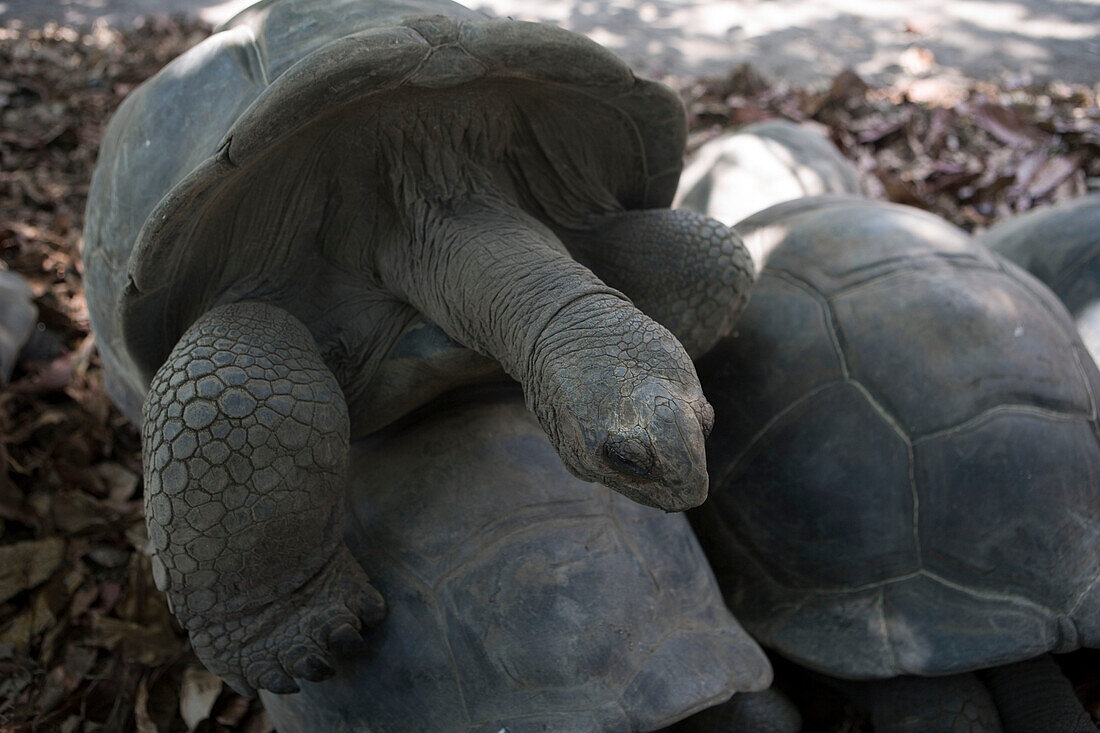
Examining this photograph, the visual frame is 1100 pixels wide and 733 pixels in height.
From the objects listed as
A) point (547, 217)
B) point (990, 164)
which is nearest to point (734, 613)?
point (547, 217)

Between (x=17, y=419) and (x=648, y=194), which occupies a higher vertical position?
(x=648, y=194)

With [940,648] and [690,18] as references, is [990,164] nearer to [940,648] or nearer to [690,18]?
[690,18]

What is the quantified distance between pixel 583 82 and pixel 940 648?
134 centimetres

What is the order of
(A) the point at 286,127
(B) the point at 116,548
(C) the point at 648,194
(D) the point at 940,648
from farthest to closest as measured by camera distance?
1. (B) the point at 116,548
2. (C) the point at 648,194
3. (D) the point at 940,648
4. (A) the point at 286,127

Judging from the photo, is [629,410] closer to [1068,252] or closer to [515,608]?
[515,608]

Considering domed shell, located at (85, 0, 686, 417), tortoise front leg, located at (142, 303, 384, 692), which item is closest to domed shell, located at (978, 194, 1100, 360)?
domed shell, located at (85, 0, 686, 417)

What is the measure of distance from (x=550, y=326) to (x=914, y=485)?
3.17 ft

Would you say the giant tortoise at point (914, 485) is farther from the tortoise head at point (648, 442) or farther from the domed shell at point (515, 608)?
the tortoise head at point (648, 442)

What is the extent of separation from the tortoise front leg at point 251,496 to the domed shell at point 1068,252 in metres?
2.00

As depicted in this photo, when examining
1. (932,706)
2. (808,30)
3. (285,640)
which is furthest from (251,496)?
(808,30)

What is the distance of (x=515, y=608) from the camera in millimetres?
1783

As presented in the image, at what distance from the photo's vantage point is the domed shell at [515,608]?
174 cm

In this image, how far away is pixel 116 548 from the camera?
2.65m

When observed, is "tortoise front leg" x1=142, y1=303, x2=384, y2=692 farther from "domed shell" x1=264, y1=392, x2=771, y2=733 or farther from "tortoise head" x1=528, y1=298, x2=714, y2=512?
"tortoise head" x1=528, y1=298, x2=714, y2=512
